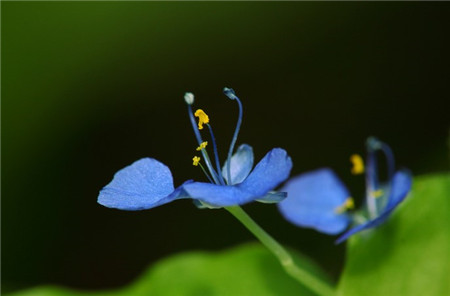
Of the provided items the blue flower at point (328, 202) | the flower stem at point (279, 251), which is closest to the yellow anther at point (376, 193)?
the blue flower at point (328, 202)

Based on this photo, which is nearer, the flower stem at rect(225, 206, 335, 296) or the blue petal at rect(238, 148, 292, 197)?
the blue petal at rect(238, 148, 292, 197)

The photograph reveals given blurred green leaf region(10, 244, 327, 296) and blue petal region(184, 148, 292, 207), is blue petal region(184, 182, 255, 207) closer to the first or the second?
blue petal region(184, 148, 292, 207)

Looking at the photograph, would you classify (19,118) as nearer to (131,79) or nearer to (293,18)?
(131,79)

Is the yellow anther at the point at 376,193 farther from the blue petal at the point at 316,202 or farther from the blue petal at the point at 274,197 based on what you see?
the blue petal at the point at 274,197

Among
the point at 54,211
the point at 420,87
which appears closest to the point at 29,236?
the point at 54,211

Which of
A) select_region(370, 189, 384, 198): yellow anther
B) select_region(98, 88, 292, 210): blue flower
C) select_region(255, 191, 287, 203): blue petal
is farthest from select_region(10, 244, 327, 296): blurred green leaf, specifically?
select_region(255, 191, 287, 203): blue petal
